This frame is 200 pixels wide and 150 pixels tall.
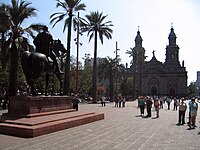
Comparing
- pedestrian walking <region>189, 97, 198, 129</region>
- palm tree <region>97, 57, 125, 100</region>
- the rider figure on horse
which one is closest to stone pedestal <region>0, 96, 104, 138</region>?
the rider figure on horse

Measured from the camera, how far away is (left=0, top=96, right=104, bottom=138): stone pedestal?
9.62 metres

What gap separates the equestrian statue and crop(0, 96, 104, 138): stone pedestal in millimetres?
947

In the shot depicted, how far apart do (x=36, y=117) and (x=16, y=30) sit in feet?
44.8

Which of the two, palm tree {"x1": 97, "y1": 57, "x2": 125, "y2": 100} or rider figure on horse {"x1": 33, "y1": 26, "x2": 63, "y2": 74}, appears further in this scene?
palm tree {"x1": 97, "y1": 57, "x2": 125, "y2": 100}

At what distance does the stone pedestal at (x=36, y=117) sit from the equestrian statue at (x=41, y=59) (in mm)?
947

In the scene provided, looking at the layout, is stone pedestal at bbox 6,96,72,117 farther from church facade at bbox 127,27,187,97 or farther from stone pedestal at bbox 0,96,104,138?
church facade at bbox 127,27,187,97

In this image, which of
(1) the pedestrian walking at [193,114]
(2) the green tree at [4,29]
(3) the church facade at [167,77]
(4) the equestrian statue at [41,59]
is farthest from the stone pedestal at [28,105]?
(3) the church facade at [167,77]

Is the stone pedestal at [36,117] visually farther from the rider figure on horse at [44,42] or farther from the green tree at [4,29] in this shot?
the green tree at [4,29]

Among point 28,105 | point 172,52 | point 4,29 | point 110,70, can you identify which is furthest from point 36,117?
point 172,52

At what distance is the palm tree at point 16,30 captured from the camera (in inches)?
885

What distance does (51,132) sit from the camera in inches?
409

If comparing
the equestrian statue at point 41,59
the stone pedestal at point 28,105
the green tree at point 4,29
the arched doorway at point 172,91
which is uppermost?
the green tree at point 4,29

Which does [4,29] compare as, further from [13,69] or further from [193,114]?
[193,114]

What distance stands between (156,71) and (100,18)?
224 ft
